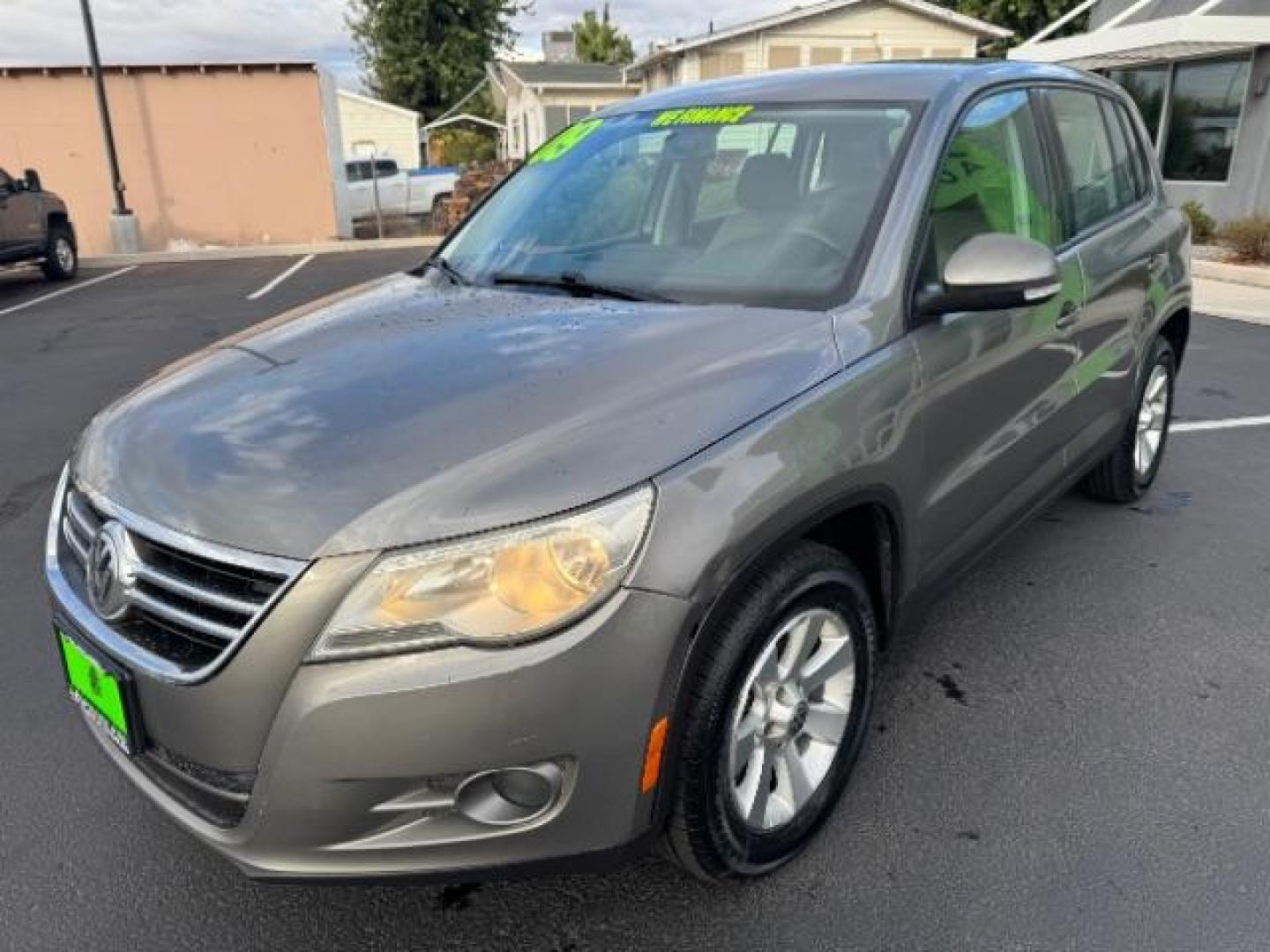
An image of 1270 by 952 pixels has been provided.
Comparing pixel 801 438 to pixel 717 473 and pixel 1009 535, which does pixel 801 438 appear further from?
pixel 1009 535

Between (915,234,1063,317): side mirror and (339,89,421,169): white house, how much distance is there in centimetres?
3552

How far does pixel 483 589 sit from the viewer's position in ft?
5.45

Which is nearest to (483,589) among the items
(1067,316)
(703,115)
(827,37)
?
(703,115)

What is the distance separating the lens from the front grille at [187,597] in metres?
1.68

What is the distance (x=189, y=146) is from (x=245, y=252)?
3134mm

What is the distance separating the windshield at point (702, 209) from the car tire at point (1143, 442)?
6.47 feet

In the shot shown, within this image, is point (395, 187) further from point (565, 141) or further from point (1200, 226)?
point (565, 141)

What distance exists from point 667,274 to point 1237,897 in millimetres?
1962

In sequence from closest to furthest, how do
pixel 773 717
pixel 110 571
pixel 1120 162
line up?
pixel 110 571
pixel 773 717
pixel 1120 162

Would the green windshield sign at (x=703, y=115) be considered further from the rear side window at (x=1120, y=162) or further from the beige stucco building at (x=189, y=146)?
the beige stucco building at (x=189, y=146)

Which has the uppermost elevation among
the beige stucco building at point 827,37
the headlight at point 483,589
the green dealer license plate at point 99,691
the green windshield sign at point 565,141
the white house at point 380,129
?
the beige stucco building at point 827,37

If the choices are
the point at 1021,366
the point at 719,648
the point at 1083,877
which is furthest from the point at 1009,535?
the point at 719,648

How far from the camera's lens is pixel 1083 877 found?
2207 mm

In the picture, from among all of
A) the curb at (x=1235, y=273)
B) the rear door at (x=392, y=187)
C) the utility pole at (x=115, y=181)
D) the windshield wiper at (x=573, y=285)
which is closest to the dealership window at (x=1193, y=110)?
the curb at (x=1235, y=273)
